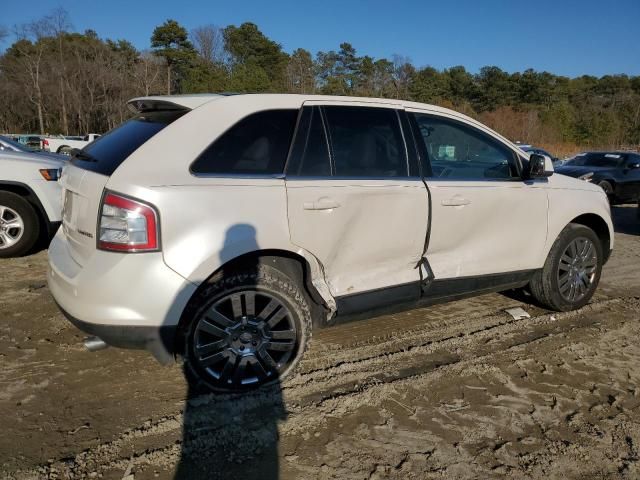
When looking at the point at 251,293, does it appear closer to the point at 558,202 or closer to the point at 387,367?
the point at 387,367

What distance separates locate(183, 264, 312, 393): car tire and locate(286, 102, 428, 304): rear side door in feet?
1.05

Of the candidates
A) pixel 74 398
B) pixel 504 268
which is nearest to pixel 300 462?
pixel 74 398

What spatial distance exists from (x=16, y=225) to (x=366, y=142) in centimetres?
447

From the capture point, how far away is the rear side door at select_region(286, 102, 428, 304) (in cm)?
307

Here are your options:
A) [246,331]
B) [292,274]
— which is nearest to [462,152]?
[292,274]

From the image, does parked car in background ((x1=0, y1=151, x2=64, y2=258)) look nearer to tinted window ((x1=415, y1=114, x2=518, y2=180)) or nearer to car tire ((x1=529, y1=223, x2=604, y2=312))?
tinted window ((x1=415, y1=114, x2=518, y2=180))

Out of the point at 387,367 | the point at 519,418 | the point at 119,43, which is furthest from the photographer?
the point at 119,43

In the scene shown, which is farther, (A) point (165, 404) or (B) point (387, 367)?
(B) point (387, 367)

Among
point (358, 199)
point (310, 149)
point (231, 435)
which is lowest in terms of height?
point (231, 435)

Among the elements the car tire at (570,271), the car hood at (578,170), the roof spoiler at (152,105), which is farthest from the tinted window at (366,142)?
the car hood at (578,170)

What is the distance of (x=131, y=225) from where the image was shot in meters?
2.58

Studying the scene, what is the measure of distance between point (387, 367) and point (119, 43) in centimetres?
6424

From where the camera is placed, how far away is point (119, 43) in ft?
191

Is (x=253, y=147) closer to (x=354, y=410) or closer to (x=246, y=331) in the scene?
(x=246, y=331)
